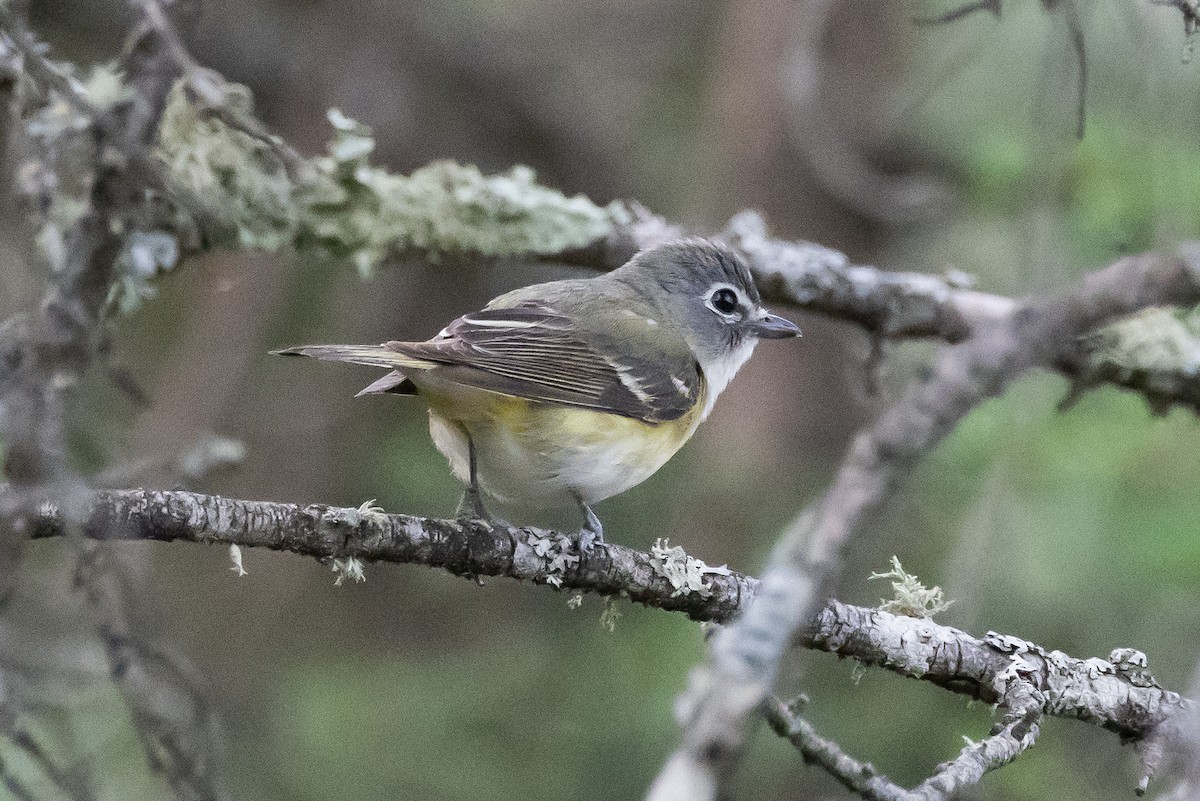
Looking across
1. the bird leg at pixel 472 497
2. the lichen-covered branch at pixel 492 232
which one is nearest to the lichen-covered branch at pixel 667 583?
the bird leg at pixel 472 497

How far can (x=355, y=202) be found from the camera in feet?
13.6

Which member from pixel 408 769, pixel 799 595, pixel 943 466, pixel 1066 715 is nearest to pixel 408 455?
pixel 408 769

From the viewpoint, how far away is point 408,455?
7.18 meters

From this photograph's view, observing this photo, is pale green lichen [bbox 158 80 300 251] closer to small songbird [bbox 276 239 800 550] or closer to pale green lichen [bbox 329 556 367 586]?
small songbird [bbox 276 239 800 550]

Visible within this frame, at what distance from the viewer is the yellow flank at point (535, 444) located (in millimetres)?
3801

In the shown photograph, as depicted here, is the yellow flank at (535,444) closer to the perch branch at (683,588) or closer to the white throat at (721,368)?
the perch branch at (683,588)

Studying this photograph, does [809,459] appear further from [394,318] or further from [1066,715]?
[1066,715]

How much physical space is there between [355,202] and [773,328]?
1753 millimetres

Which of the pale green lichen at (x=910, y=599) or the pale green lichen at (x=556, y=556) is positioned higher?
the pale green lichen at (x=910, y=599)

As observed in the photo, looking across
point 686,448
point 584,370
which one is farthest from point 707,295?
point 686,448

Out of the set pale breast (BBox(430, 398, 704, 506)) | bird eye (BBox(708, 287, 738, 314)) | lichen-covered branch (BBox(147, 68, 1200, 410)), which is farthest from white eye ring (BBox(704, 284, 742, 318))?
pale breast (BBox(430, 398, 704, 506))

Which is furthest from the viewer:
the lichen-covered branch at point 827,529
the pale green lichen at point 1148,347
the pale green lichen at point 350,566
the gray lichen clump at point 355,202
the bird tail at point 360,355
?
the pale green lichen at point 1148,347

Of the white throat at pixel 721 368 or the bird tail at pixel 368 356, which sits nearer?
the bird tail at pixel 368 356

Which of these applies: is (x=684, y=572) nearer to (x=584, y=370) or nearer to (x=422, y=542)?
(x=422, y=542)
